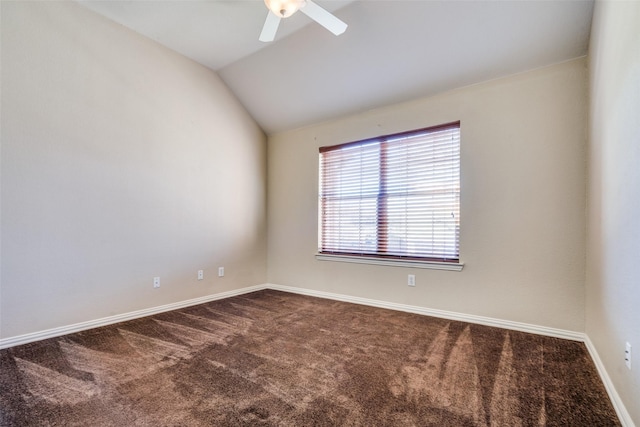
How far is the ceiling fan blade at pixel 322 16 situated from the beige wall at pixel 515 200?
4.63 ft

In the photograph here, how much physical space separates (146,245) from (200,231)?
0.65 metres

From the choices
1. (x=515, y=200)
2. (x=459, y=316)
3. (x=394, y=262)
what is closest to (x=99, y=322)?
(x=394, y=262)

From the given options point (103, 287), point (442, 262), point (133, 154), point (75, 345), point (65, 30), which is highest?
point (65, 30)

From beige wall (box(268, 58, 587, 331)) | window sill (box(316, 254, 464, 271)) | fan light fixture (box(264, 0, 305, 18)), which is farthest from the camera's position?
window sill (box(316, 254, 464, 271))

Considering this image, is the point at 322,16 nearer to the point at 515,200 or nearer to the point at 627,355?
the point at 515,200

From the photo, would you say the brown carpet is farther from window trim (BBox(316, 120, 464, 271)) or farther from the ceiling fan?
the ceiling fan

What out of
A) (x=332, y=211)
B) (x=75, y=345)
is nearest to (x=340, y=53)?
(x=332, y=211)

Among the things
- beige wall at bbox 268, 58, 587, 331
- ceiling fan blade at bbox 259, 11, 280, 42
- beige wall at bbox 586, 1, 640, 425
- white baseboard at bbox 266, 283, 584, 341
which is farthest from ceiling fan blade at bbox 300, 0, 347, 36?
white baseboard at bbox 266, 283, 584, 341

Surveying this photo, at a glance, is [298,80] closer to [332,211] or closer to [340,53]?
[340,53]

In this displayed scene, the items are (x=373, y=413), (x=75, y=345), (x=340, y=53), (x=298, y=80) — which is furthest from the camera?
(x=298, y=80)

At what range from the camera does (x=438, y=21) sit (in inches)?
102

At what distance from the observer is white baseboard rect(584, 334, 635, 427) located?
1.44m

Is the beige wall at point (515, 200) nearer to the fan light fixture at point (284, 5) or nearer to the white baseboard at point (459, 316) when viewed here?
the white baseboard at point (459, 316)

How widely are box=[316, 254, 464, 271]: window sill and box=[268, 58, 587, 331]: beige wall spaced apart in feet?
0.20
